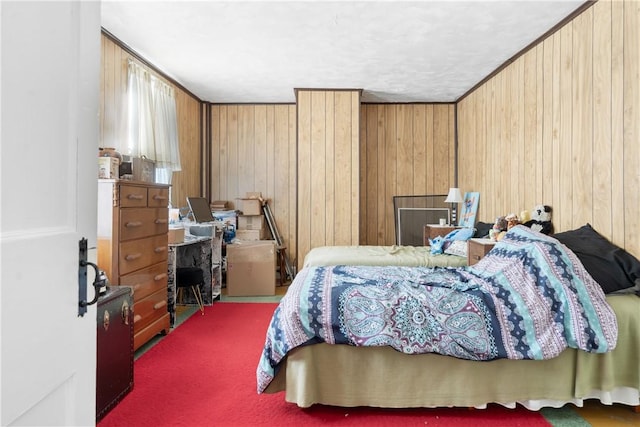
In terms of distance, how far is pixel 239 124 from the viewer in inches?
211

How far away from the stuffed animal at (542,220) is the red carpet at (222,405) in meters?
1.68

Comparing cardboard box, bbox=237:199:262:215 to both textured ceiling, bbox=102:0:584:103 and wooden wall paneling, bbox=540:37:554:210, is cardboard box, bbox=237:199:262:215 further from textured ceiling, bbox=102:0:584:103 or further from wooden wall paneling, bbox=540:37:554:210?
wooden wall paneling, bbox=540:37:554:210

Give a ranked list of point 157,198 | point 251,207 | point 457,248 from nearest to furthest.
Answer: point 157,198
point 457,248
point 251,207

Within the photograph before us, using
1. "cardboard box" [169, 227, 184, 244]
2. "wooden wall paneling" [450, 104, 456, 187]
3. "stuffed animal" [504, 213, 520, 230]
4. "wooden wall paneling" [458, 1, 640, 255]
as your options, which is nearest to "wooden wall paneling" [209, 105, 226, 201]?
"cardboard box" [169, 227, 184, 244]

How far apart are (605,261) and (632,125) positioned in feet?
2.87

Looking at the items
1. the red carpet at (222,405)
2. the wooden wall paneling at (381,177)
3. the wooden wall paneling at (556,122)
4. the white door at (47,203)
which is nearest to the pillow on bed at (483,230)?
the wooden wall paneling at (556,122)

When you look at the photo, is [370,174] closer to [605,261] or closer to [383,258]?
[383,258]

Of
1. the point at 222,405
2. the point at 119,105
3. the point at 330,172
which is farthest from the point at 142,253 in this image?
the point at 330,172

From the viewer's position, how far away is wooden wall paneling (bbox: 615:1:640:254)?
2266 mm

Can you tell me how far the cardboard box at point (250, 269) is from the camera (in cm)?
432

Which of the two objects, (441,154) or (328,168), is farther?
(441,154)

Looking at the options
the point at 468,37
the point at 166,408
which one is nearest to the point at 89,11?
the point at 166,408

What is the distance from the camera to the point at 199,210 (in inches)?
168

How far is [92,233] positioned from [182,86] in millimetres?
4345
